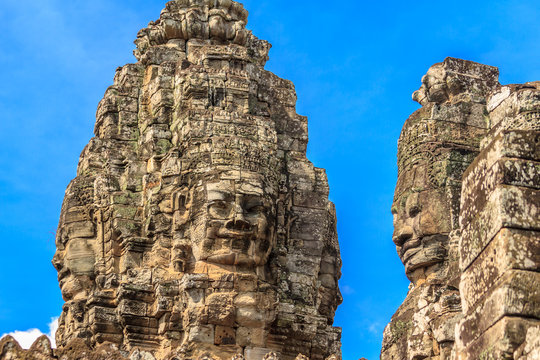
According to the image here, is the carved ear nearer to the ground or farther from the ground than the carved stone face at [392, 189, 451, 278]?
farther from the ground

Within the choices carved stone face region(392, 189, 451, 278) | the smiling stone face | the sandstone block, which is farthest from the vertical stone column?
the smiling stone face

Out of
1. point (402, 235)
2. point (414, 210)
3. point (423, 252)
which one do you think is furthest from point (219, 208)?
point (423, 252)

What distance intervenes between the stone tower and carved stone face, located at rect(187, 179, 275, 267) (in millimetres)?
28

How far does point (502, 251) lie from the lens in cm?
1296

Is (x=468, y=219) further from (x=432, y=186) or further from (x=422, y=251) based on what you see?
(x=432, y=186)

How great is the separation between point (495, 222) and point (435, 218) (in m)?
7.80

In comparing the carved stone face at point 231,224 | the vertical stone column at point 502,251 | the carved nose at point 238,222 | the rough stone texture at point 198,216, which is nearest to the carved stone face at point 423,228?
the rough stone texture at point 198,216

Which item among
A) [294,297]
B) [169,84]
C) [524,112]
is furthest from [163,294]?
[524,112]

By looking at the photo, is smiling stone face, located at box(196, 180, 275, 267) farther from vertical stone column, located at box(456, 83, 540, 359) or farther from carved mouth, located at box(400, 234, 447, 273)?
vertical stone column, located at box(456, 83, 540, 359)

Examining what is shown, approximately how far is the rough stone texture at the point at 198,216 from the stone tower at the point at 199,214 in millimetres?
35

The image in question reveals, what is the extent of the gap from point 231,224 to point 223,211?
1.30 feet

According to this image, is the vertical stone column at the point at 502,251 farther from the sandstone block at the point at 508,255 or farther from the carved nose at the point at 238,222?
the carved nose at the point at 238,222

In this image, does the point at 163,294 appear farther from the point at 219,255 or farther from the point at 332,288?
the point at 332,288

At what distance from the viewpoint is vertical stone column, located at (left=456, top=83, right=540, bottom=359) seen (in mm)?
12703
